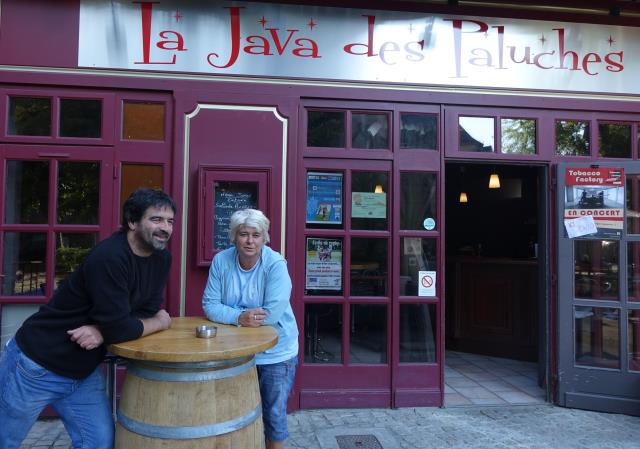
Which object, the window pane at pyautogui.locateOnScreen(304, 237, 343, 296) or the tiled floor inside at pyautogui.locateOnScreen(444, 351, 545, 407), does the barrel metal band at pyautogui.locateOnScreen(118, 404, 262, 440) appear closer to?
the window pane at pyautogui.locateOnScreen(304, 237, 343, 296)

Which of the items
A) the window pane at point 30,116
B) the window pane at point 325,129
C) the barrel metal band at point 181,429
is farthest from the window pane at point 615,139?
the window pane at point 30,116

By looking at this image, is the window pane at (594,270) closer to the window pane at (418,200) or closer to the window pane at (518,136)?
the window pane at (518,136)

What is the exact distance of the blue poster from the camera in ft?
12.8

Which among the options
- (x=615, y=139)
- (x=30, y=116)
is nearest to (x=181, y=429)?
(x=30, y=116)

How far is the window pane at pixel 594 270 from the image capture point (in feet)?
13.0

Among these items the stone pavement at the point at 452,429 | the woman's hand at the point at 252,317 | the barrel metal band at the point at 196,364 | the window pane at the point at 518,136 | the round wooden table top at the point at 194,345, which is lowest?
the stone pavement at the point at 452,429

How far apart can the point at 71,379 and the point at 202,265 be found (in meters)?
1.67

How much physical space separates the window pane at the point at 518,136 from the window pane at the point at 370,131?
1.08 metres

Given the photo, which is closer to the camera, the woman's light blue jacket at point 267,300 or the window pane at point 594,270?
the woman's light blue jacket at point 267,300

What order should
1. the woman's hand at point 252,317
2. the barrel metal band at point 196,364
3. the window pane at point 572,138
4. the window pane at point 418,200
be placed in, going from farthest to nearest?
the window pane at point 572,138, the window pane at point 418,200, the woman's hand at point 252,317, the barrel metal band at point 196,364

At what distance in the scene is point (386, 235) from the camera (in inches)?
155

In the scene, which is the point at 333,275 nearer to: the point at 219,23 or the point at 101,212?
the point at 101,212

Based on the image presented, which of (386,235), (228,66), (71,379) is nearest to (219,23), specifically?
(228,66)

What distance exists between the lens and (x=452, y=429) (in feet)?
11.5
